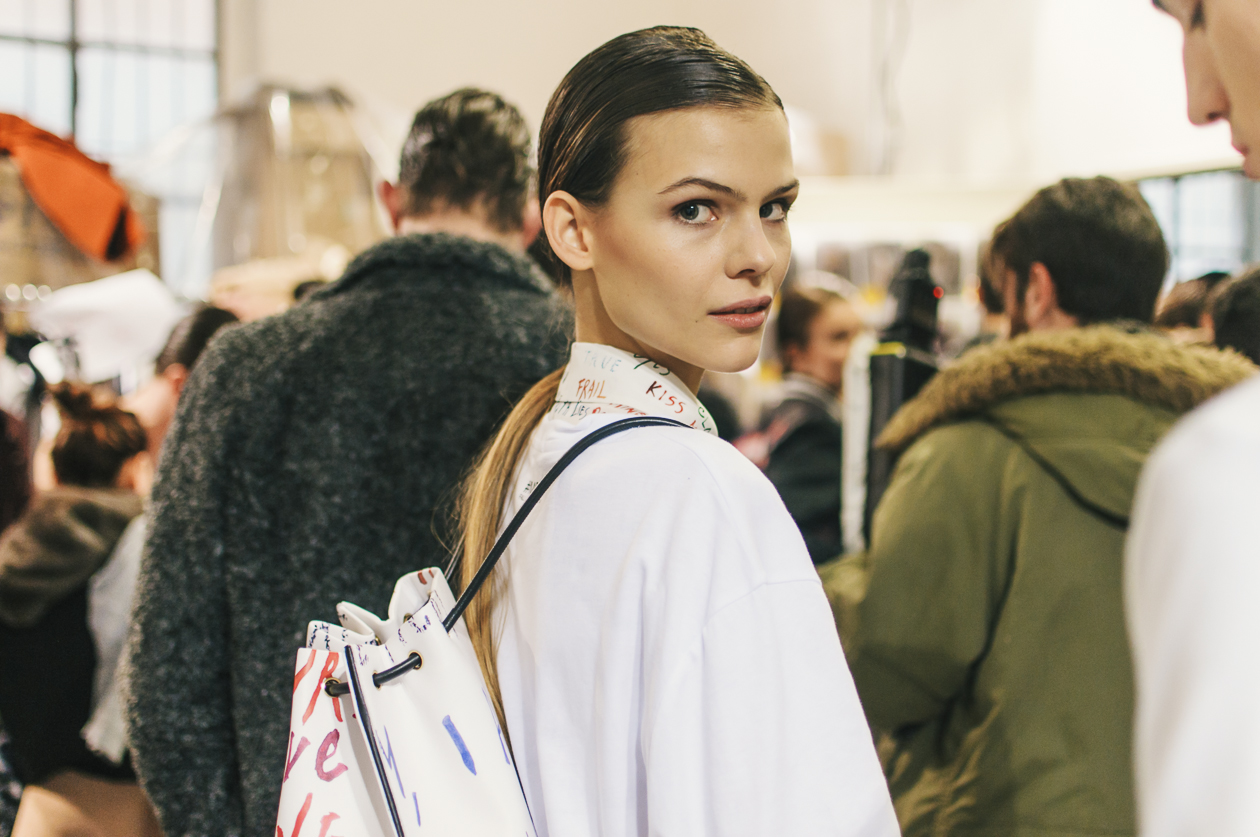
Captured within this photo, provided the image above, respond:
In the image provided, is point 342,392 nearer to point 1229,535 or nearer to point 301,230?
point 1229,535

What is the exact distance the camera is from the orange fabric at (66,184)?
98.7 inches

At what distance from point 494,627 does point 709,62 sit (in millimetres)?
506

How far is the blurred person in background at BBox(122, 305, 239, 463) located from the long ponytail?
1.52 meters

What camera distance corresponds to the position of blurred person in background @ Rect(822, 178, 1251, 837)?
1.33m

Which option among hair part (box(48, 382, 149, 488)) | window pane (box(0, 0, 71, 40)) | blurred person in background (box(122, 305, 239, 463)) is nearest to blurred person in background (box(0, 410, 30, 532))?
hair part (box(48, 382, 149, 488))

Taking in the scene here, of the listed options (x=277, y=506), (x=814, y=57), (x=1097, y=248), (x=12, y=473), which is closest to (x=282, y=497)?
(x=277, y=506)

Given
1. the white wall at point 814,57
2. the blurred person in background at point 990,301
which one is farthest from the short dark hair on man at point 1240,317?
the white wall at point 814,57

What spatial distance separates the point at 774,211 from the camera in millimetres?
840

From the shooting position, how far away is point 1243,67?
543 mm

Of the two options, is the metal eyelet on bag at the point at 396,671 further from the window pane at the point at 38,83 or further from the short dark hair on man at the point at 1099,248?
the window pane at the point at 38,83

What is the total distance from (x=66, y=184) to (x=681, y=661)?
2517 millimetres

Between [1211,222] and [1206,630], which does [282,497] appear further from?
[1211,222]

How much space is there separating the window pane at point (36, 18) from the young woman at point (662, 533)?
350 inches

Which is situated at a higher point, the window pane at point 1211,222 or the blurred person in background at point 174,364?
the window pane at point 1211,222
